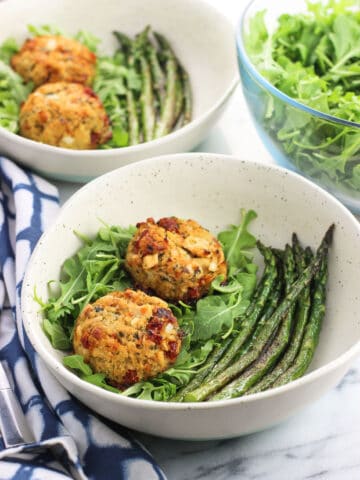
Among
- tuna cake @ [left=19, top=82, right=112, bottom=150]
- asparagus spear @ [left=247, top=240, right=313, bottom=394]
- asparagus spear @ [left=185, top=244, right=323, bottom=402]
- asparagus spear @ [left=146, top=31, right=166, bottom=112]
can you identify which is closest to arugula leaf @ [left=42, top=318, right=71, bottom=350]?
asparagus spear @ [left=185, top=244, right=323, bottom=402]

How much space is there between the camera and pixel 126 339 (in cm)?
271

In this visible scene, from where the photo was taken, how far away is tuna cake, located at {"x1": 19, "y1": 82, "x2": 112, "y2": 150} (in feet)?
12.5

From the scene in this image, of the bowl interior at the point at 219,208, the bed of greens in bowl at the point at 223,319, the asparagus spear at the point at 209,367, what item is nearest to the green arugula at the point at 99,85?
the bowl interior at the point at 219,208

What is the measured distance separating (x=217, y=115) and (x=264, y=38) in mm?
497

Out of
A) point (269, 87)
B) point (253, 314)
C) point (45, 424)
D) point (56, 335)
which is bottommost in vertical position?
point (45, 424)

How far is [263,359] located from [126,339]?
515 millimetres

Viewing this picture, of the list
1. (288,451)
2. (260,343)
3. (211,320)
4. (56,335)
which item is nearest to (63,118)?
(56,335)

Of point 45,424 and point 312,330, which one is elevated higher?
point 312,330

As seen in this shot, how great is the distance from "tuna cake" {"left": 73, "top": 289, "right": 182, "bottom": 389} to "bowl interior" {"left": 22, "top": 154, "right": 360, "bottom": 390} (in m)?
0.33

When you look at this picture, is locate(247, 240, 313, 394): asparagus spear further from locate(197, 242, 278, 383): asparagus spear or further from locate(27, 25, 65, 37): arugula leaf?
locate(27, 25, 65, 37): arugula leaf

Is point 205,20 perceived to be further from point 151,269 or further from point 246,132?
point 151,269

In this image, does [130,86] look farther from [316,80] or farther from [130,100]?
[316,80]

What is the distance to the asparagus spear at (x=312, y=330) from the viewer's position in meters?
2.77

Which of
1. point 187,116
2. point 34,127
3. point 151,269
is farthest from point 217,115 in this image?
point 151,269
